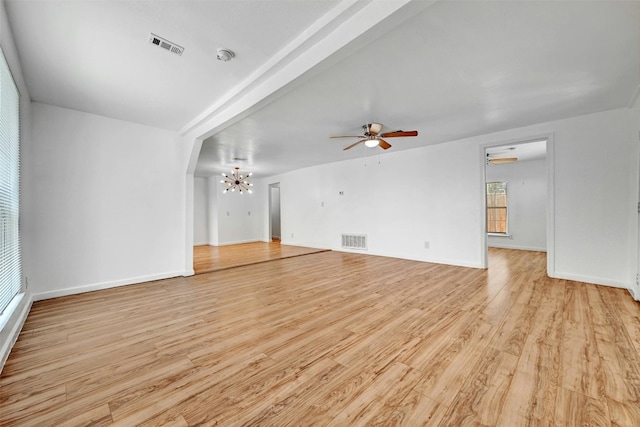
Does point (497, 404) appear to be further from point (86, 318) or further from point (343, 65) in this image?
point (86, 318)

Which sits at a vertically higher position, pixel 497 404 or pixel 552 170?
pixel 552 170

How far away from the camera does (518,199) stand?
7156 mm

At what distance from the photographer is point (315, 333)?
2.26m

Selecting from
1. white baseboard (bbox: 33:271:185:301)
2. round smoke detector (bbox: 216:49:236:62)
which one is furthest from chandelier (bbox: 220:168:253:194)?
round smoke detector (bbox: 216:49:236:62)

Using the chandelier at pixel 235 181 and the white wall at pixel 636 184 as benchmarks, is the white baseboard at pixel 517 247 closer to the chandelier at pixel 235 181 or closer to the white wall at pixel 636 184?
the white wall at pixel 636 184

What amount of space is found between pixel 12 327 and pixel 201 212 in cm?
716

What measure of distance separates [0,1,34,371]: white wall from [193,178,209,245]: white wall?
5800 millimetres

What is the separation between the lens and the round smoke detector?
2162mm

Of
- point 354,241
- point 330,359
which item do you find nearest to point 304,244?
point 354,241

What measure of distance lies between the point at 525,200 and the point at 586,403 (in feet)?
23.6

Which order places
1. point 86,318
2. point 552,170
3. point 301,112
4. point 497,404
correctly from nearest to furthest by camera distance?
point 497,404, point 86,318, point 301,112, point 552,170

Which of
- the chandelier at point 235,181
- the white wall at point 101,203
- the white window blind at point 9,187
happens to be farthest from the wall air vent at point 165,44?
the chandelier at point 235,181

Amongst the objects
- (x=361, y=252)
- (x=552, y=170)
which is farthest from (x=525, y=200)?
(x=361, y=252)

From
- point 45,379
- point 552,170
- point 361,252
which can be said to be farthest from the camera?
point 361,252
